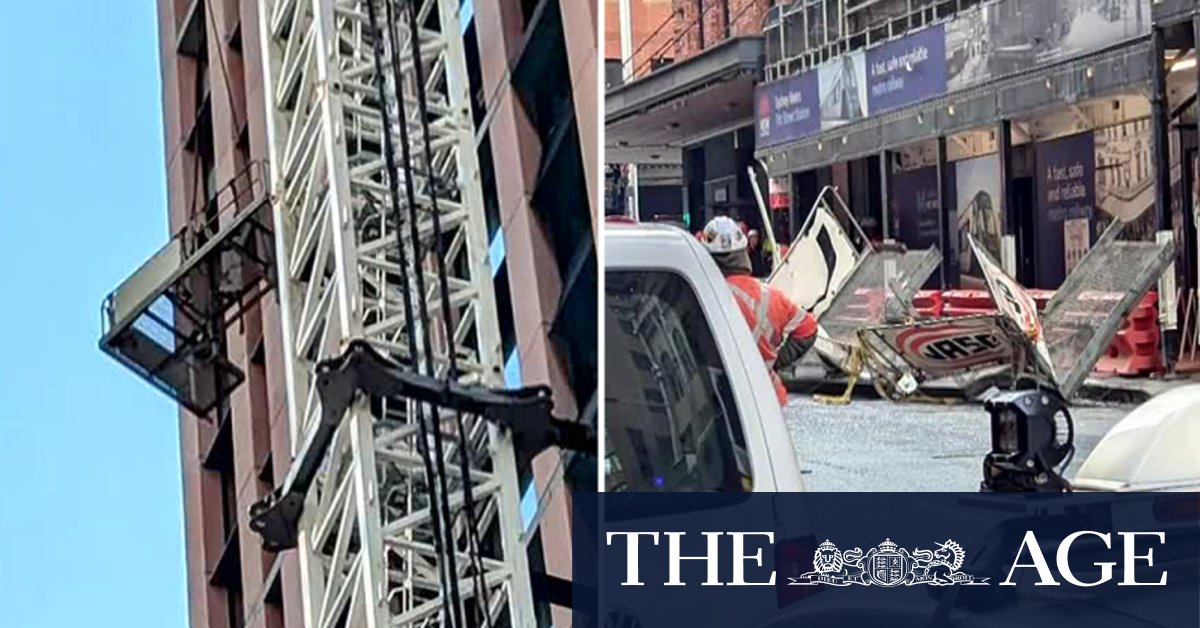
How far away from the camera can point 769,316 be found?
1579mm

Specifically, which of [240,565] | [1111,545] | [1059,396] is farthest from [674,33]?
[240,565]

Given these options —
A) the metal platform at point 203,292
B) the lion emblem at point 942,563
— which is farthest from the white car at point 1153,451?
the metal platform at point 203,292

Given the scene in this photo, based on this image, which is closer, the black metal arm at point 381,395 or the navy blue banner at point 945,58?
the navy blue banner at point 945,58

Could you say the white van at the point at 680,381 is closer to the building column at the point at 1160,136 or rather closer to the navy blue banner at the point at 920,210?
the navy blue banner at the point at 920,210

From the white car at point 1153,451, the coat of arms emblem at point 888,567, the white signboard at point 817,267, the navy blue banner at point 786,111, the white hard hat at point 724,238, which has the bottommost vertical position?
the coat of arms emblem at point 888,567

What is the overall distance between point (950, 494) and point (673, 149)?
552 millimetres

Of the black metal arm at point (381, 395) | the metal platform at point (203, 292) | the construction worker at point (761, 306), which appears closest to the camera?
the construction worker at point (761, 306)

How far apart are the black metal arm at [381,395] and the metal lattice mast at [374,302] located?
26mm

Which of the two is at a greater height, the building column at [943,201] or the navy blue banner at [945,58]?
the navy blue banner at [945,58]

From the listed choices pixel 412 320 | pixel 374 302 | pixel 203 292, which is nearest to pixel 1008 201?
pixel 412 320

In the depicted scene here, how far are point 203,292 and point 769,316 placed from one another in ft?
4.64

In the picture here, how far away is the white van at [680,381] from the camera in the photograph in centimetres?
153

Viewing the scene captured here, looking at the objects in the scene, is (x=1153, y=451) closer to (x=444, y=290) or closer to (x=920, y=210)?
(x=920, y=210)

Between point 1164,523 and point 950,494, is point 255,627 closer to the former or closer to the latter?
point 950,494
